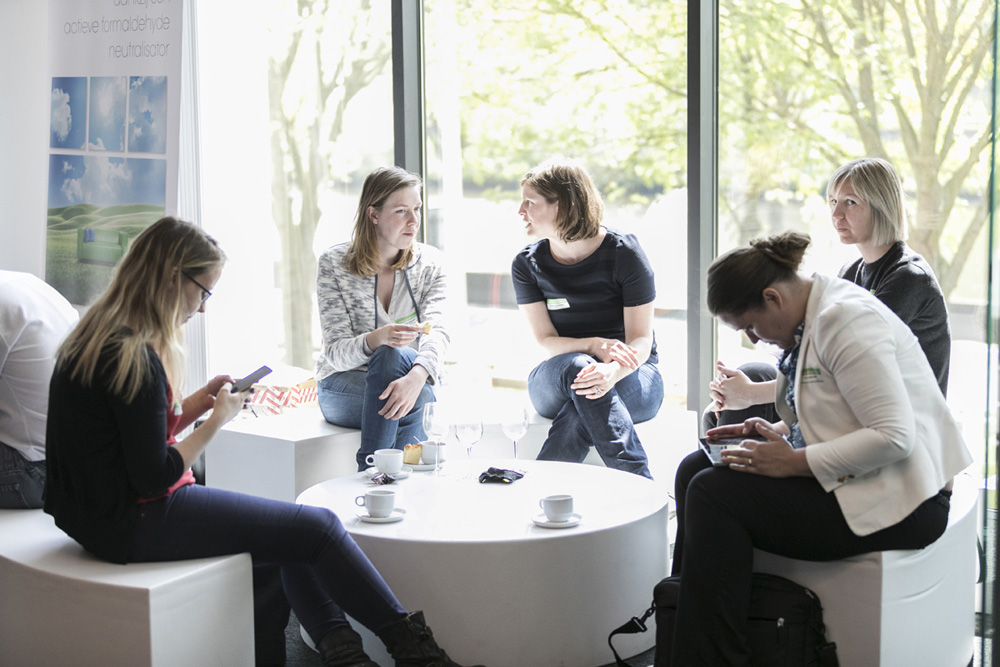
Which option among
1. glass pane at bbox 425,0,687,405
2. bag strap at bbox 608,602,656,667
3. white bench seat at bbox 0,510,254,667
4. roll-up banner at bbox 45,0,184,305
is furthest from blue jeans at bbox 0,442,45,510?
glass pane at bbox 425,0,687,405

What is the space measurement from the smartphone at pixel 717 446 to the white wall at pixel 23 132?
3940 millimetres

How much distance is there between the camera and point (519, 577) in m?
2.36

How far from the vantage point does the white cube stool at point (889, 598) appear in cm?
215

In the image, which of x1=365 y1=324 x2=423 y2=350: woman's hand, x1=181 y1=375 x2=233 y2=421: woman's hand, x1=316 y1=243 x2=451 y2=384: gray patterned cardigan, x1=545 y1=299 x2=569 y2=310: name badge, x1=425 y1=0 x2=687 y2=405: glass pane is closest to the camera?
x1=181 y1=375 x2=233 y2=421: woman's hand

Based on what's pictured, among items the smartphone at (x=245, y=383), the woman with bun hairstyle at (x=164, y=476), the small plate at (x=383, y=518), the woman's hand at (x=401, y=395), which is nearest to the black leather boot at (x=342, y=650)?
the woman with bun hairstyle at (x=164, y=476)

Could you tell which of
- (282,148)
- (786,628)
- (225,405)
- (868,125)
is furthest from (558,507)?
(282,148)

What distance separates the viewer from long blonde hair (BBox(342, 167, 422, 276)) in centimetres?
361

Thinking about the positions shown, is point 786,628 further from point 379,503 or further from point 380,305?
point 380,305

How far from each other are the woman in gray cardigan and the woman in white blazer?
145 cm

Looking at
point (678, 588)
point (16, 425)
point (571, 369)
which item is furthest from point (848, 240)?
point (16, 425)

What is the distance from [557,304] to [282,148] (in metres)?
2.06

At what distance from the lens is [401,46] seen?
184 inches

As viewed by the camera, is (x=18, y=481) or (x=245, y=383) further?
(x=18, y=481)

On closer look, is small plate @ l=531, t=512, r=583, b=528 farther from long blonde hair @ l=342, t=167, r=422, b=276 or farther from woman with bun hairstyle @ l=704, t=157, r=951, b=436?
long blonde hair @ l=342, t=167, r=422, b=276
